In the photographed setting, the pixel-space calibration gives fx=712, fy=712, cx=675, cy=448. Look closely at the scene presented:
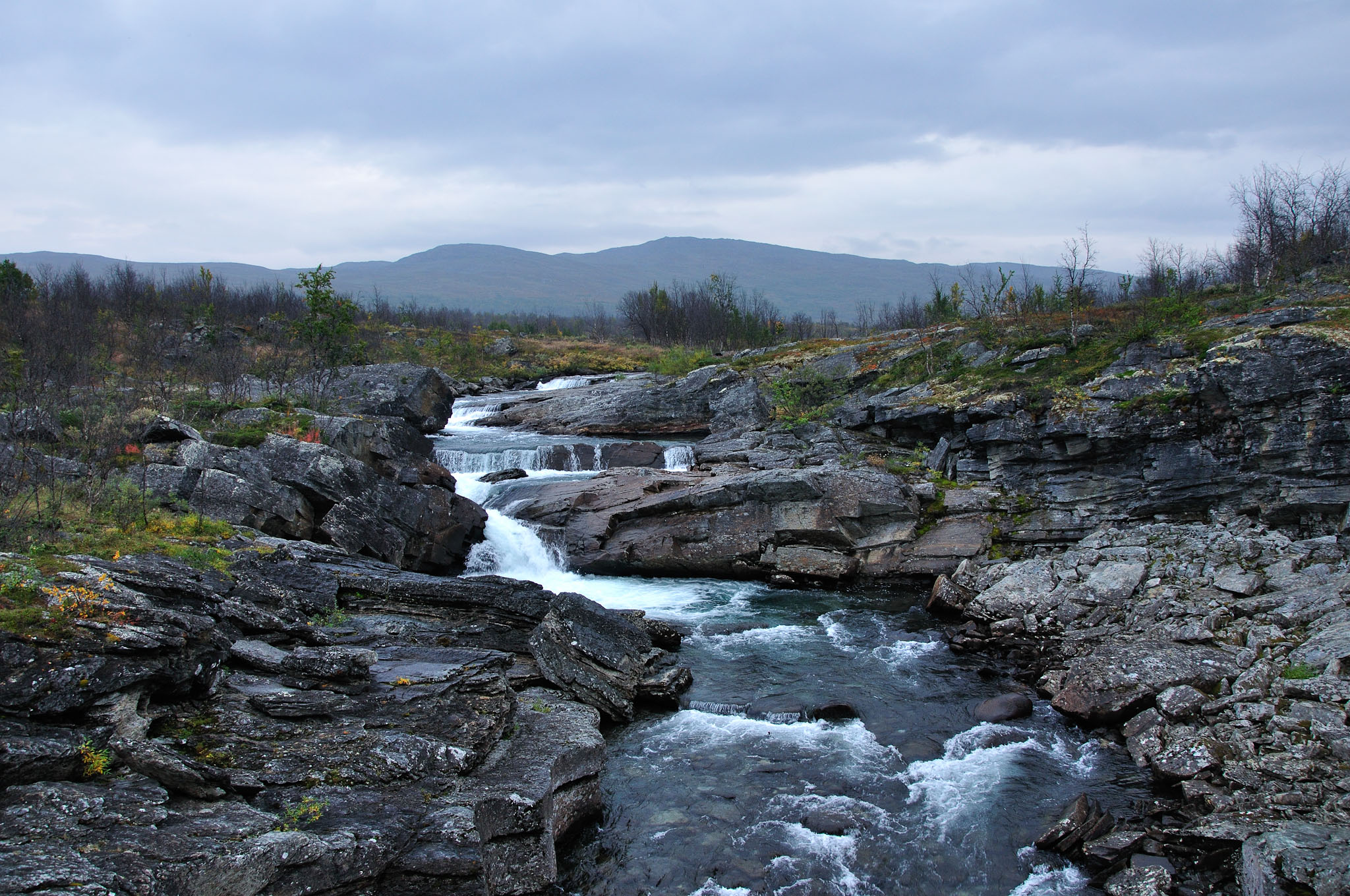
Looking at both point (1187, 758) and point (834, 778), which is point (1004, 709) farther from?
point (834, 778)

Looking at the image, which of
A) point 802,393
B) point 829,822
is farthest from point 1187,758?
point 802,393

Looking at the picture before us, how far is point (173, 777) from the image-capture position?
6988 millimetres

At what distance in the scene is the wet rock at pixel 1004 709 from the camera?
13.1m

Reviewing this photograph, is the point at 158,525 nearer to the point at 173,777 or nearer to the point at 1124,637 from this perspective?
the point at 173,777

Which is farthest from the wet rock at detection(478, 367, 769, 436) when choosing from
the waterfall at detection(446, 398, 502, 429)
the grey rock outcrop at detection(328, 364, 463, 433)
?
the grey rock outcrop at detection(328, 364, 463, 433)

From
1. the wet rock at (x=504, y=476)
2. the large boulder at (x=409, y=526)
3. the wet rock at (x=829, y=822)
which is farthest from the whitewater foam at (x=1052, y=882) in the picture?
the wet rock at (x=504, y=476)

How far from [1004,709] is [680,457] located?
66.4 feet

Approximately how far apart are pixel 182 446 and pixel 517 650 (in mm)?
11352

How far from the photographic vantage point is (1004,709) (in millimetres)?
13203

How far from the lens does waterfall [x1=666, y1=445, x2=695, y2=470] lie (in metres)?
31.5

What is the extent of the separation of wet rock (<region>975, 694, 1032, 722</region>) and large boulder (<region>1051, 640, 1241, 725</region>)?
0.58 metres

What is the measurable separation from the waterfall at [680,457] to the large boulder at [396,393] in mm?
12926

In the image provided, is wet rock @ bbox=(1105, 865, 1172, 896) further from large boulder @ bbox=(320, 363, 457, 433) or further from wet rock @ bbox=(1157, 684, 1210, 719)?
large boulder @ bbox=(320, 363, 457, 433)

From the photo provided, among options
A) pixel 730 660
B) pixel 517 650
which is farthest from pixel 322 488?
pixel 730 660
